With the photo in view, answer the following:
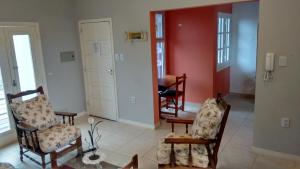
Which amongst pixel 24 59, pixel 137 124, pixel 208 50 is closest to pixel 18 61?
pixel 24 59

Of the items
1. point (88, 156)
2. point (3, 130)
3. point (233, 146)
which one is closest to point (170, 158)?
point (88, 156)

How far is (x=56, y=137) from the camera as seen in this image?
2947mm

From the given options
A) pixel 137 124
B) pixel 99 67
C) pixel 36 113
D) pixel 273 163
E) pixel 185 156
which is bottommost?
pixel 273 163

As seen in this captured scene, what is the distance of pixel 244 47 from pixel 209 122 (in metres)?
4.18

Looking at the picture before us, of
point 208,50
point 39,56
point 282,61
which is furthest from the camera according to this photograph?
point 208,50

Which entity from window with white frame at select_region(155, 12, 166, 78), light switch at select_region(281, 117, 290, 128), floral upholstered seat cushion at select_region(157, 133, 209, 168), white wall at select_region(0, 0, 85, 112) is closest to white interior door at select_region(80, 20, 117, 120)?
white wall at select_region(0, 0, 85, 112)

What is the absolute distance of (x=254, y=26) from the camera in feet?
18.4

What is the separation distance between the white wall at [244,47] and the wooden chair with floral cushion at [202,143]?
3875 millimetres

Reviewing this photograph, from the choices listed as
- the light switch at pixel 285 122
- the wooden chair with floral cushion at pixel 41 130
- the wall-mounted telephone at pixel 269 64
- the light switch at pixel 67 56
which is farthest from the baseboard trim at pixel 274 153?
the light switch at pixel 67 56

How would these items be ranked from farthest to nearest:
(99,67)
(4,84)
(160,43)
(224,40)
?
(224,40), (160,43), (99,67), (4,84)

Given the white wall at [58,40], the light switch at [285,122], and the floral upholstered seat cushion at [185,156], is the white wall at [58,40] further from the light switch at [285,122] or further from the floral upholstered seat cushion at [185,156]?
the light switch at [285,122]

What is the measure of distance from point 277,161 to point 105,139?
2493mm

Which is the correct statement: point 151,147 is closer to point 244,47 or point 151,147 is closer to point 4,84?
point 4,84

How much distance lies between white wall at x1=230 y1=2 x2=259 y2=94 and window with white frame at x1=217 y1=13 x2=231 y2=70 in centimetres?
23
